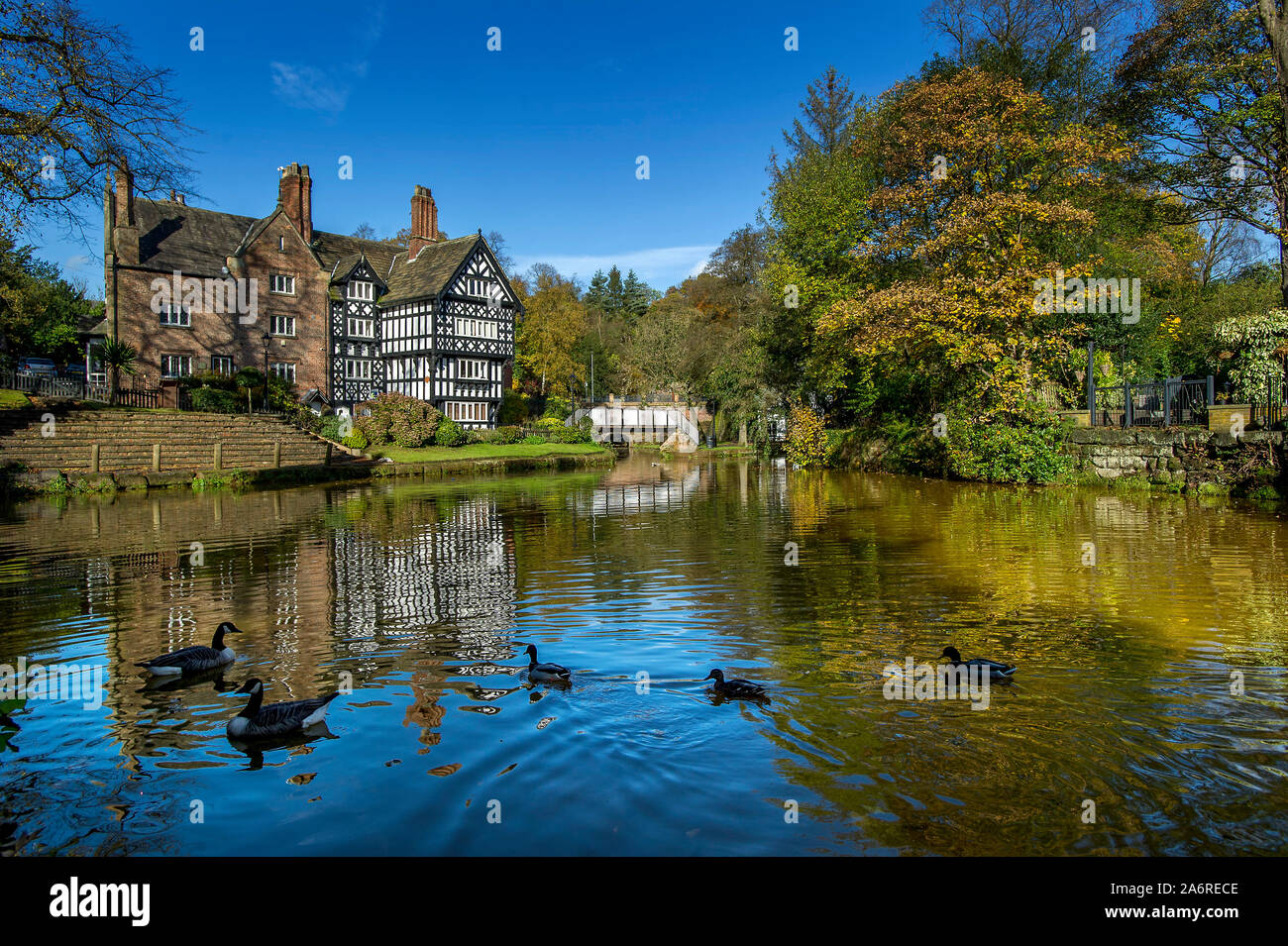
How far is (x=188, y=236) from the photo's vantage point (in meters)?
49.2

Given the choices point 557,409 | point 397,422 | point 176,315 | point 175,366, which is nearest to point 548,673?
point 397,422

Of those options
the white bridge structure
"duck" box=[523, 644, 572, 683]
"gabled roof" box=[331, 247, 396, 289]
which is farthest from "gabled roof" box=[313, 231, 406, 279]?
"duck" box=[523, 644, 572, 683]

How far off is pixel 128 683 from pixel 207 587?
5.28m

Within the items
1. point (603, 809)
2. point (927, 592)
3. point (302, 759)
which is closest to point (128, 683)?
point (302, 759)

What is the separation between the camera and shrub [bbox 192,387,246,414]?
40.4 meters

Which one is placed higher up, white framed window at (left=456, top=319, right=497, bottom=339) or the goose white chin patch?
white framed window at (left=456, top=319, right=497, bottom=339)

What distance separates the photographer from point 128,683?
8.30 m

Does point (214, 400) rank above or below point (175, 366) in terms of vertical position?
below

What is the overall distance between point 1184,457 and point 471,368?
4543cm

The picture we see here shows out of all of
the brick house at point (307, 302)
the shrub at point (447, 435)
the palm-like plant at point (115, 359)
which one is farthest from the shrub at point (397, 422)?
the palm-like plant at point (115, 359)

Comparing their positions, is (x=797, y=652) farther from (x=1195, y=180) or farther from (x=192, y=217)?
(x=192, y=217)

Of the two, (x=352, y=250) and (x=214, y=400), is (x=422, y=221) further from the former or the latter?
(x=214, y=400)

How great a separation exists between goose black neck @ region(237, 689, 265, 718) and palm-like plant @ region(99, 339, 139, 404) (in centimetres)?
3796

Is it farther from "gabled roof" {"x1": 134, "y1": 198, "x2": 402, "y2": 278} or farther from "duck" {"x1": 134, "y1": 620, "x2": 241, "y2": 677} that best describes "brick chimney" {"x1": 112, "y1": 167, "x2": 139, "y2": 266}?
"duck" {"x1": 134, "y1": 620, "x2": 241, "y2": 677}
